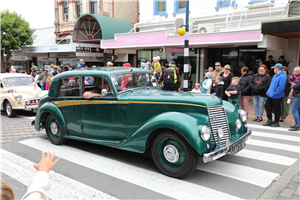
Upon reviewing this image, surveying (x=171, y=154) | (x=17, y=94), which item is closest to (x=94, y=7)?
(x=17, y=94)

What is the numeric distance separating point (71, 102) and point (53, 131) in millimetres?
1070

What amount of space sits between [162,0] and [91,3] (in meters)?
9.75

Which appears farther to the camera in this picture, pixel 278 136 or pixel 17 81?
pixel 17 81

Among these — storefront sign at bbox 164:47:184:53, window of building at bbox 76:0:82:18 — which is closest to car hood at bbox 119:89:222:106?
storefront sign at bbox 164:47:184:53

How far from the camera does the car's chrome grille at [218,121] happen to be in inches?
163

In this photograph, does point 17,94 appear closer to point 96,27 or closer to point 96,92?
point 96,92

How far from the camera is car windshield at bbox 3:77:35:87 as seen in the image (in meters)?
10.7

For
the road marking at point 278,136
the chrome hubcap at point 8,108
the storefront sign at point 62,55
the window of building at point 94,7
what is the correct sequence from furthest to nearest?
the storefront sign at point 62,55
the window of building at point 94,7
the chrome hubcap at point 8,108
the road marking at point 278,136

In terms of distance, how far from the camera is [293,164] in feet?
15.8

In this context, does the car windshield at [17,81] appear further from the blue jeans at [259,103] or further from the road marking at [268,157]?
the road marking at [268,157]

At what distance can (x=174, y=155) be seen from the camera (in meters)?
4.13

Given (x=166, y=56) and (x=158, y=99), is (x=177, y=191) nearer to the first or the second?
(x=158, y=99)

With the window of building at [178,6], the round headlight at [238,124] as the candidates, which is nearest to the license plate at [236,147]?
the round headlight at [238,124]

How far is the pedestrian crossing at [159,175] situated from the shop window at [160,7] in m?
13.6
